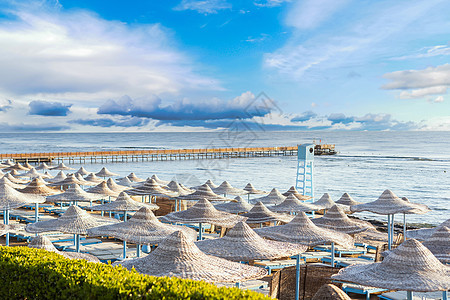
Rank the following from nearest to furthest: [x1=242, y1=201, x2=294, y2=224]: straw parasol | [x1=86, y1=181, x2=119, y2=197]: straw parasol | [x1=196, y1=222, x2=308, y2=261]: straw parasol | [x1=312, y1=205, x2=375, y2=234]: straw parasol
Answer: [x1=196, y1=222, x2=308, y2=261]: straw parasol
[x1=312, y1=205, x2=375, y2=234]: straw parasol
[x1=242, y1=201, x2=294, y2=224]: straw parasol
[x1=86, y1=181, x2=119, y2=197]: straw parasol

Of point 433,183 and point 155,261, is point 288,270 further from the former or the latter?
point 433,183

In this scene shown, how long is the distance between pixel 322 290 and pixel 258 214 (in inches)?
324

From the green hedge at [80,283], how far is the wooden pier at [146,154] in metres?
52.5

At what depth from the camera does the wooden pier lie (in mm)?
60153

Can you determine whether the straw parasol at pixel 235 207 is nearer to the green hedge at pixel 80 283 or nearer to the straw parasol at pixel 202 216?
the straw parasol at pixel 202 216

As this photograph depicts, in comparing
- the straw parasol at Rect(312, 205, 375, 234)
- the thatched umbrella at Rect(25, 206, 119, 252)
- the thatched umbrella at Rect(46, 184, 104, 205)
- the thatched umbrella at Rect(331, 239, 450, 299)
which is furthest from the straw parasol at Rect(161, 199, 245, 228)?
the thatched umbrella at Rect(331, 239, 450, 299)

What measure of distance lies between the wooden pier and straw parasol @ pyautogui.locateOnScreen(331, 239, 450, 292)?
2139 inches

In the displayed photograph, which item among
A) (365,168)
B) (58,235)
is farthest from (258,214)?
(365,168)

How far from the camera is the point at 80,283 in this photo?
508cm

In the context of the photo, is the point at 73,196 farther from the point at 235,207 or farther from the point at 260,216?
the point at 260,216

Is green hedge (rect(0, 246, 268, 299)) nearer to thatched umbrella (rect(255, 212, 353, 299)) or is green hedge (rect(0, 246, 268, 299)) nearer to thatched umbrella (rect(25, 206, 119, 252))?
thatched umbrella (rect(25, 206, 119, 252))

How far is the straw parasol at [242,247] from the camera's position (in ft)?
24.0

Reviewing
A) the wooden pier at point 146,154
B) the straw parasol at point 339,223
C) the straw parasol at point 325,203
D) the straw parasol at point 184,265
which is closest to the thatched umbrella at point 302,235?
the straw parasol at point 339,223

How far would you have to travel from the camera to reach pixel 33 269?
18.6 ft
